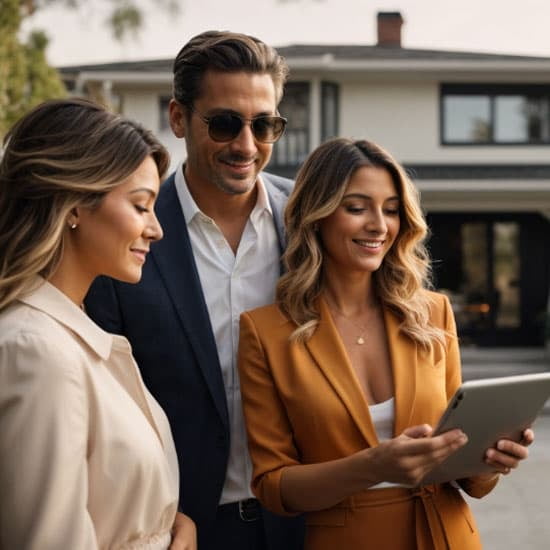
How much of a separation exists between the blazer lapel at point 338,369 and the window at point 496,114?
18.4 m

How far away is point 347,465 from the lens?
245 centimetres

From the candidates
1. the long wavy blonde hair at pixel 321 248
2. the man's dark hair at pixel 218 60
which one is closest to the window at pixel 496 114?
the man's dark hair at pixel 218 60

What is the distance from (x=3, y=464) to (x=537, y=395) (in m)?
1.33

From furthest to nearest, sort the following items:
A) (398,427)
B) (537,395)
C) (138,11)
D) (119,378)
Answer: (138,11) < (398,427) < (537,395) < (119,378)

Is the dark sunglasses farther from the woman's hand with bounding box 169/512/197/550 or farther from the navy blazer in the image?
the woman's hand with bounding box 169/512/197/550

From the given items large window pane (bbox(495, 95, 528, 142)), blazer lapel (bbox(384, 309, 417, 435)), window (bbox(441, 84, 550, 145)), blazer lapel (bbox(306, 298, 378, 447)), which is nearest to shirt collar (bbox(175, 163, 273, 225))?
blazer lapel (bbox(306, 298, 378, 447))

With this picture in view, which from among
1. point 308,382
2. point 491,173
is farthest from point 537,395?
point 491,173

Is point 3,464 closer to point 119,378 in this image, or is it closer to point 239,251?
point 119,378

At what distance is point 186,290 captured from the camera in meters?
2.92

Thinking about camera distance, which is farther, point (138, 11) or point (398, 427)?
point (138, 11)

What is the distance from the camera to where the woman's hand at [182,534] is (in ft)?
7.48

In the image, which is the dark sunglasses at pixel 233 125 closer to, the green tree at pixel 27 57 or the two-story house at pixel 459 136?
the green tree at pixel 27 57

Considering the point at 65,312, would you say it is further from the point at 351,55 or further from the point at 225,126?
the point at 351,55

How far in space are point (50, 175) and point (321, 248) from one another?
40.8 inches
